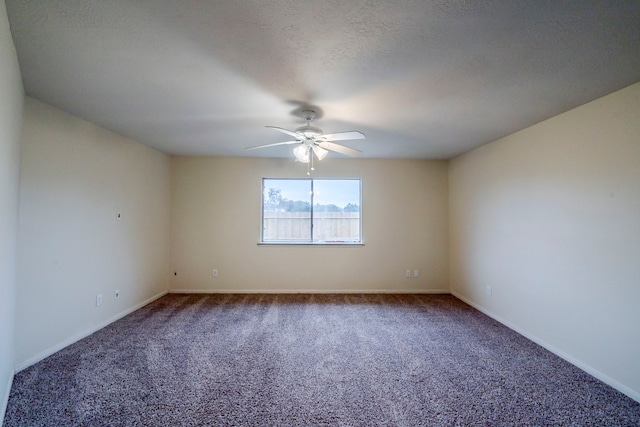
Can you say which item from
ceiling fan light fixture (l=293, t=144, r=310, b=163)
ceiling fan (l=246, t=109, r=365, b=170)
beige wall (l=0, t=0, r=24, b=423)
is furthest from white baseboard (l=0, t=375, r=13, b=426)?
ceiling fan light fixture (l=293, t=144, r=310, b=163)

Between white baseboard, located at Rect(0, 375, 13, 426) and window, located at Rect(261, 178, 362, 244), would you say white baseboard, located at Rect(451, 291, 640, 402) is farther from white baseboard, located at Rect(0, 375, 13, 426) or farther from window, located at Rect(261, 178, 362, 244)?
white baseboard, located at Rect(0, 375, 13, 426)

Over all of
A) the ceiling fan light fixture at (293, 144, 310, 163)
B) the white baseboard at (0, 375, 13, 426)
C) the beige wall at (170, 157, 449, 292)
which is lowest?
the white baseboard at (0, 375, 13, 426)

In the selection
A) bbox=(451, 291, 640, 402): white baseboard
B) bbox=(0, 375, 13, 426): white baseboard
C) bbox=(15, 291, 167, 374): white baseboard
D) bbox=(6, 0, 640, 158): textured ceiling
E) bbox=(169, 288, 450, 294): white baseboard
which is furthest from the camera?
bbox=(169, 288, 450, 294): white baseboard

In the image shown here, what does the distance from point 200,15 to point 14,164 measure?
191cm

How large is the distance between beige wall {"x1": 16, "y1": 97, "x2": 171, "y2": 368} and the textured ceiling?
397 mm

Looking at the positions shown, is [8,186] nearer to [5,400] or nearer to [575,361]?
[5,400]

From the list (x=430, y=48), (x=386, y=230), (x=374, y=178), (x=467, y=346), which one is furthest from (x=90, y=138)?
(x=467, y=346)

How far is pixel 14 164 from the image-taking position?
1.85m

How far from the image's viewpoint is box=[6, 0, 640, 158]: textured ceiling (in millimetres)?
1225

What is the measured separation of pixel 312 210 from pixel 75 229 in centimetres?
302

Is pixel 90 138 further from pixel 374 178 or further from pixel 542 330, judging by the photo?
pixel 542 330

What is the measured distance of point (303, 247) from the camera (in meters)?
4.25

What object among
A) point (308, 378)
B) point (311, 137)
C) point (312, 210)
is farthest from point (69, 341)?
point (312, 210)

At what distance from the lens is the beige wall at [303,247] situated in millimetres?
4176
